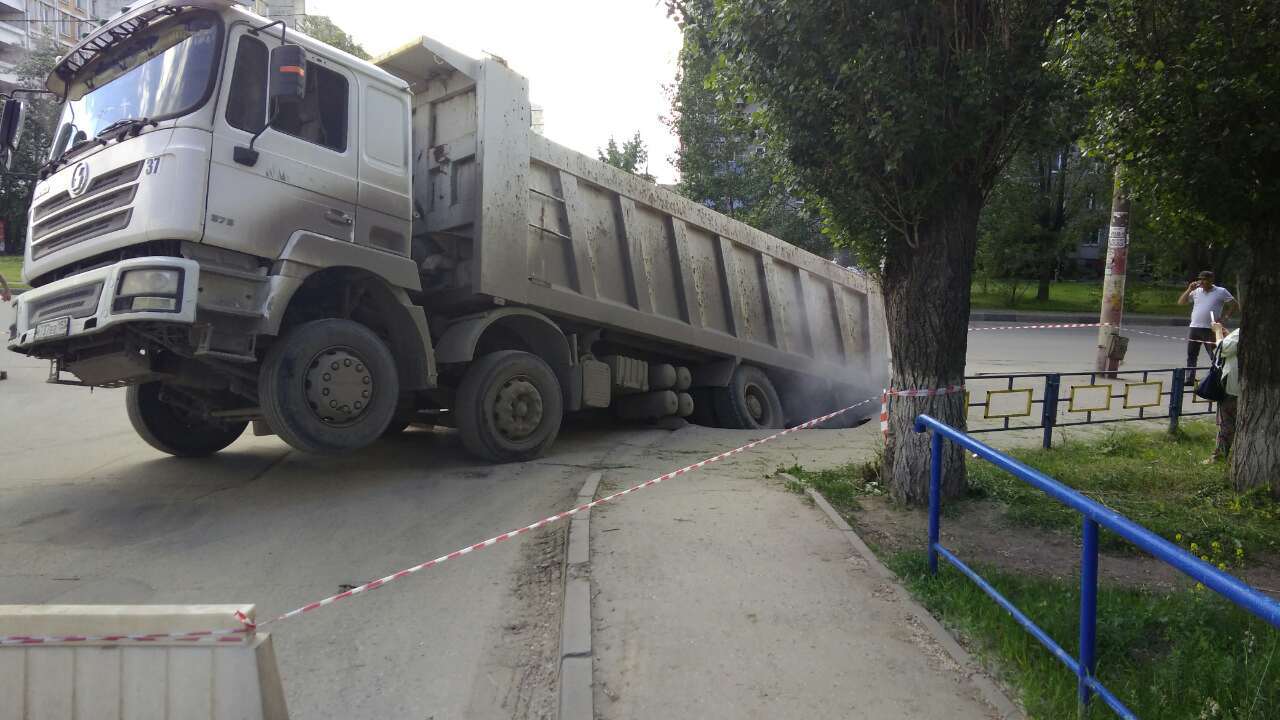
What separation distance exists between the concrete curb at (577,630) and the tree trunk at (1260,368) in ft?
15.4

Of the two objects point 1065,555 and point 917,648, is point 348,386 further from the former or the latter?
point 1065,555

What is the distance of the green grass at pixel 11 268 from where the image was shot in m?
22.3

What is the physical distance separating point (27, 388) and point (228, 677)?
10.2 meters

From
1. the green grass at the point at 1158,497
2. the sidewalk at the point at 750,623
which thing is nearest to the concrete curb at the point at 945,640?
the sidewalk at the point at 750,623

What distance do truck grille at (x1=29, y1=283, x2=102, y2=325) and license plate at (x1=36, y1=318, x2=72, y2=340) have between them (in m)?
0.06

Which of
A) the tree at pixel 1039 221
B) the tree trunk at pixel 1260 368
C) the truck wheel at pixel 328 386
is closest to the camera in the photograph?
the truck wheel at pixel 328 386

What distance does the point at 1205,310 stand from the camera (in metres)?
11.8

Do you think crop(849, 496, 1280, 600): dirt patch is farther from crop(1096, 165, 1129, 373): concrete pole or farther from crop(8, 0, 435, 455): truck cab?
crop(1096, 165, 1129, 373): concrete pole

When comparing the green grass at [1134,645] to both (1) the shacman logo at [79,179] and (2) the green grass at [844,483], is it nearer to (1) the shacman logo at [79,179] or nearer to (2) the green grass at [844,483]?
(2) the green grass at [844,483]

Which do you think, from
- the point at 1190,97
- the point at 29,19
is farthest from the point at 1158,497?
the point at 29,19

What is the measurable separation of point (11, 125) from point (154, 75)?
1.70 m

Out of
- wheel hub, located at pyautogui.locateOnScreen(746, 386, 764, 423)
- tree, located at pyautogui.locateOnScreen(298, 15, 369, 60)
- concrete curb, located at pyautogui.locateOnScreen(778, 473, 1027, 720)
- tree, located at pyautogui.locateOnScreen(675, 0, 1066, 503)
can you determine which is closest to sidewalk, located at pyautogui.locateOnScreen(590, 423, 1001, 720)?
concrete curb, located at pyautogui.locateOnScreen(778, 473, 1027, 720)

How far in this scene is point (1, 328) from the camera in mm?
14953

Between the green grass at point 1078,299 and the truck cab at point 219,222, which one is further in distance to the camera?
the green grass at point 1078,299
